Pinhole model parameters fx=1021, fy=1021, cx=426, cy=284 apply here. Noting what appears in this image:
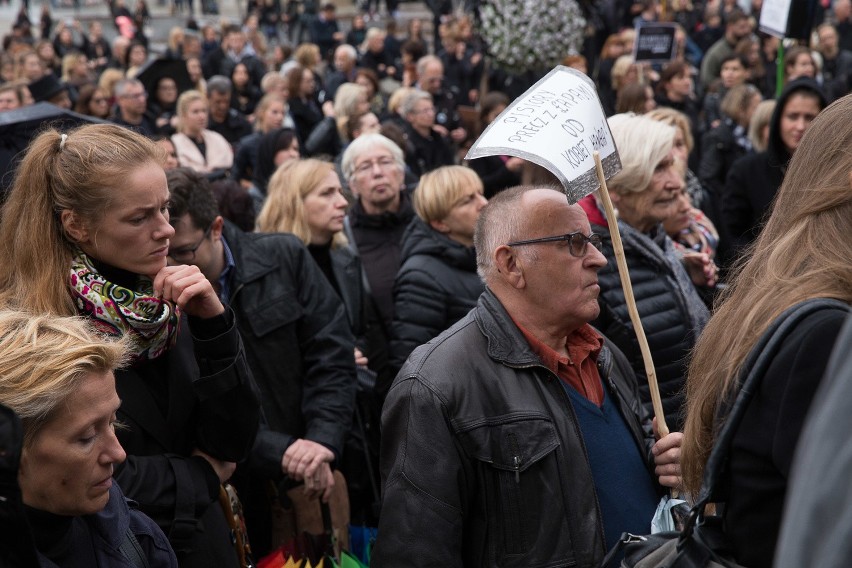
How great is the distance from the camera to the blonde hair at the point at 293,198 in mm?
5055

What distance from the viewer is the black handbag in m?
1.84

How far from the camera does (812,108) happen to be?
587 centimetres

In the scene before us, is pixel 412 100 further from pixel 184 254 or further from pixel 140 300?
pixel 140 300

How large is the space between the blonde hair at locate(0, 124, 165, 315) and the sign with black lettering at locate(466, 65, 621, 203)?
102 centimetres

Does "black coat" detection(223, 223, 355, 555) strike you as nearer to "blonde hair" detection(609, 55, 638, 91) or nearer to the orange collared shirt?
the orange collared shirt

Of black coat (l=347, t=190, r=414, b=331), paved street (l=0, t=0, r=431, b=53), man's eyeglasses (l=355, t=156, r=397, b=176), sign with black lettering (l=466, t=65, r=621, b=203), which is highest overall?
sign with black lettering (l=466, t=65, r=621, b=203)

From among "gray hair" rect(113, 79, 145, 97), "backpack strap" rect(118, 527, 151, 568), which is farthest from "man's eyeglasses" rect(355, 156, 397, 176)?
"gray hair" rect(113, 79, 145, 97)

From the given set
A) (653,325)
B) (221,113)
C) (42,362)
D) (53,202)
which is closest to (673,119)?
(653,325)

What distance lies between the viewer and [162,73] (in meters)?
10.9

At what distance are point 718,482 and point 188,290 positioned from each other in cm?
149

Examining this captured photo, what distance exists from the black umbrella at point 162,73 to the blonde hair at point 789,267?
379 inches

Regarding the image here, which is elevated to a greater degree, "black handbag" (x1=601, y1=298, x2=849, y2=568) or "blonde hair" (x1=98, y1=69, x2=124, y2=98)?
"black handbag" (x1=601, y1=298, x2=849, y2=568)

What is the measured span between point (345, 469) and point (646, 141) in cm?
189

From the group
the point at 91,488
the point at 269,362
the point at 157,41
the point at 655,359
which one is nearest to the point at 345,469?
the point at 269,362
